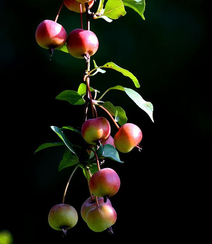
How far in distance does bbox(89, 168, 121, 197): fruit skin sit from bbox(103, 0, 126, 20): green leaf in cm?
28

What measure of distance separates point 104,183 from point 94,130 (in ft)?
0.26

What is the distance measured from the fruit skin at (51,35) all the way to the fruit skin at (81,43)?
14mm

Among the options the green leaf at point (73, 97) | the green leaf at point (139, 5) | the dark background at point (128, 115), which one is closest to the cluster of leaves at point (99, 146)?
the green leaf at point (73, 97)

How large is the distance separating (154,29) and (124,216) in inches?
49.8

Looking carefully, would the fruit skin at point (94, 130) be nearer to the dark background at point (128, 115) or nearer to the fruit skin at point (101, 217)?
the fruit skin at point (101, 217)

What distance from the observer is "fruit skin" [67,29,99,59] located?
2.25 feet

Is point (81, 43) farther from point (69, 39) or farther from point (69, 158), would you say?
point (69, 158)

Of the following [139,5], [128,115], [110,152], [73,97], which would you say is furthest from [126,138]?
[128,115]

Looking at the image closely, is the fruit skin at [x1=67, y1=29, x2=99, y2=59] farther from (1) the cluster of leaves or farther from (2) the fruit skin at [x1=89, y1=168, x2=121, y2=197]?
(2) the fruit skin at [x1=89, y1=168, x2=121, y2=197]

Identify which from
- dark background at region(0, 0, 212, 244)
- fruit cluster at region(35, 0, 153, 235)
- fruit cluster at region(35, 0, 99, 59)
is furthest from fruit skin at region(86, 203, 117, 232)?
dark background at region(0, 0, 212, 244)

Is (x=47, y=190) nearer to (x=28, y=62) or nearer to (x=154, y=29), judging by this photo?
(x=28, y=62)

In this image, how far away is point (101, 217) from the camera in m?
0.70

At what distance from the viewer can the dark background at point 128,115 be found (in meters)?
2.85

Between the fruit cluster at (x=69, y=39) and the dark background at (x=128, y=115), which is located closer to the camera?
the fruit cluster at (x=69, y=39)
